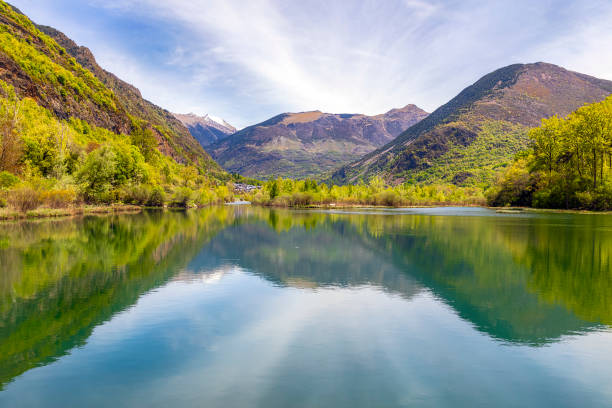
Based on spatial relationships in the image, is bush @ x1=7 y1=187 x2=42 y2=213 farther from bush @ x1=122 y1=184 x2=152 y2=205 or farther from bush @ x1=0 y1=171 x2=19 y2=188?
bush @ x1=122 y1=184 x2=152 y2=205

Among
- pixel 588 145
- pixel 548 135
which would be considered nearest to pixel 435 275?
pixel 588 145

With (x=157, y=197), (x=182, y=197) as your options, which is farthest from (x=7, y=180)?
(x=182, y=197)

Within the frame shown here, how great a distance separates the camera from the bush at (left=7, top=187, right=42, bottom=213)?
4384 cm

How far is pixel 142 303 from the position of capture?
1313 centimetres

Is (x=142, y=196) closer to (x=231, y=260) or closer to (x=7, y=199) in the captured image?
(x=7, y=199)

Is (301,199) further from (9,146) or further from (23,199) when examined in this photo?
(23,199)

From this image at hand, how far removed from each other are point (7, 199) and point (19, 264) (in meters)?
33.9

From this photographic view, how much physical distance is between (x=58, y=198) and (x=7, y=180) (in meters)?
8.88

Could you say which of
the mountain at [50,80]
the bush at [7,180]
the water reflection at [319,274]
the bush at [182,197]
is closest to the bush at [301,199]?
the bush at [182,197]

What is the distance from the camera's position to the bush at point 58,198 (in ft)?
165

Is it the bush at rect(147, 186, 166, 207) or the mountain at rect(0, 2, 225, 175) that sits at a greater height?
the mountain at rect(0, 2, 225, 175)

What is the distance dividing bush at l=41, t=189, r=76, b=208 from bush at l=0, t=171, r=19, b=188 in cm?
470

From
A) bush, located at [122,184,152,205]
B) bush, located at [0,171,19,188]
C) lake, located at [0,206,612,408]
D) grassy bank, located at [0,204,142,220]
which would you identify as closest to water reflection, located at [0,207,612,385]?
lake, located at [0,206,612,408]

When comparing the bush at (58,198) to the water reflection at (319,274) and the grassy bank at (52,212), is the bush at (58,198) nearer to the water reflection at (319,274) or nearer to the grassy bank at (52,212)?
the grassy bank at (52,212)
